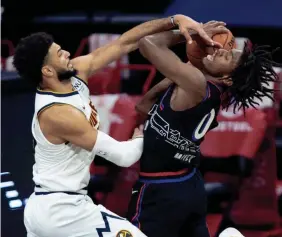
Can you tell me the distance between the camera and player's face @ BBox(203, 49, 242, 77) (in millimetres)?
4605

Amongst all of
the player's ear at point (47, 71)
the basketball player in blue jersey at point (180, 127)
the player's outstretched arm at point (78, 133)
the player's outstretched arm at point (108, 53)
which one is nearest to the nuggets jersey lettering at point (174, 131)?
the basketball player in blue jersey at point (180, 127)

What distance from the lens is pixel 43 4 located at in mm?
9812

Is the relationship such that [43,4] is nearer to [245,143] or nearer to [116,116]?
[116,116]

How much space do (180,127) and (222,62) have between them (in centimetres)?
38

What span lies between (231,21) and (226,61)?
12.4ft

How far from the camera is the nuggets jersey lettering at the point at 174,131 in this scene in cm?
462

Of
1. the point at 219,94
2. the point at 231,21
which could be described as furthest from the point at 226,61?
the point at 231,21

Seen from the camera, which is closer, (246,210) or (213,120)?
(213,120)

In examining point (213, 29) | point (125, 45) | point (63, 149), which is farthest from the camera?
point (125, 45)

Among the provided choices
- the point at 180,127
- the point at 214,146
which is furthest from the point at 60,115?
the point at 214,146

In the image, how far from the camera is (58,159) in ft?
14.9

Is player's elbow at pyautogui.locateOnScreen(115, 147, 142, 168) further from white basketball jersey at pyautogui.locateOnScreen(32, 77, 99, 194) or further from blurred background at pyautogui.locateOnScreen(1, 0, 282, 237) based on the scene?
blurred background at pyautogui.locateOnScreen(1, 0, 282, 237)

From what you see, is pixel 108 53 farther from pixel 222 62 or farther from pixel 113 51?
pixel 222 62

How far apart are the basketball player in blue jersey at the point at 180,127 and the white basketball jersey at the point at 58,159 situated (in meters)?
0.33
